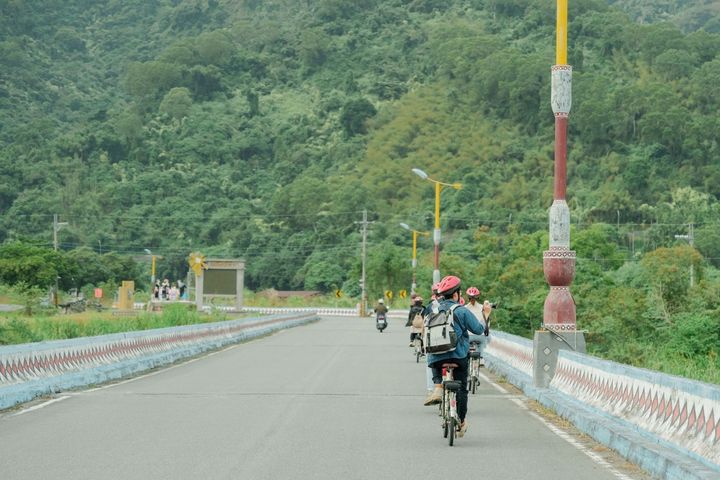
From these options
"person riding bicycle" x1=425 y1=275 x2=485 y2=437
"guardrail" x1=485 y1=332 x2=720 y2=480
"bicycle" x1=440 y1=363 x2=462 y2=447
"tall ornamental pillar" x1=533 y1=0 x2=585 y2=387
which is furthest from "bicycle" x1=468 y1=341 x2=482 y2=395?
"bicycle" x1=440 y1=363 x2=462 y2=447

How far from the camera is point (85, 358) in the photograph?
22.6 meters

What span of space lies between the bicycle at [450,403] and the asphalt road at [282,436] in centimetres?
20

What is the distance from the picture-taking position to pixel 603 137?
16200 centimetres

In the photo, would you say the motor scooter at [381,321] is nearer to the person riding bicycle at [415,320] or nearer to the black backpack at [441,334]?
the person riding bicycle at [415,320]

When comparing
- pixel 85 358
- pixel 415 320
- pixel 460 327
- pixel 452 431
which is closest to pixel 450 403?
pixel 452 431

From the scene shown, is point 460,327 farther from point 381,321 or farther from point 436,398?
point 381,321

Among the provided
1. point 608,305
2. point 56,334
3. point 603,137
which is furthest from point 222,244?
point 56,334

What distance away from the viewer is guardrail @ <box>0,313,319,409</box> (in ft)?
60.1

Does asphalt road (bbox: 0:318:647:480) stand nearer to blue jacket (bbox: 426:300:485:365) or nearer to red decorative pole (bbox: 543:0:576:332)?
blue jacket (bbox: 426:300:485:365)

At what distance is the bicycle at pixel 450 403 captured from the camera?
1338 centimetres

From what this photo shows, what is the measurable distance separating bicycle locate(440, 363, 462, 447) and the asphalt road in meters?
0.20

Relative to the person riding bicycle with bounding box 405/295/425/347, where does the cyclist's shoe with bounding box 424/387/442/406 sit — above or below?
below

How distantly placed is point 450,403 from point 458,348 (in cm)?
72

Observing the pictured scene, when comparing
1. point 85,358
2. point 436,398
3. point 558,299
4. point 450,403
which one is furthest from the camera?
point 85,358
